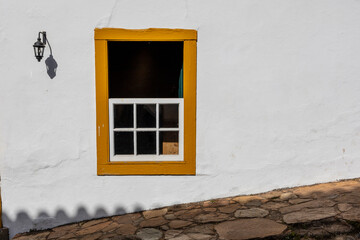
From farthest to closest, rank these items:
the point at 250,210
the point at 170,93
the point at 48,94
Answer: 1. the point at 170,93
2. the point at 48,94
3. the point at 250,210

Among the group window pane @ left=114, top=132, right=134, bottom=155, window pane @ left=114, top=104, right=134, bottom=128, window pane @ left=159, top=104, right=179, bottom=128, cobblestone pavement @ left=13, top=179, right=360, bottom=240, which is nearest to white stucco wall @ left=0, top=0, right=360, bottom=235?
cobblestone pavement @ left=13, top=179, right=360, bottom=240

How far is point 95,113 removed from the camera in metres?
3.97

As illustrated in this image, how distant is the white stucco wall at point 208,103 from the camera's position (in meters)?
3.89

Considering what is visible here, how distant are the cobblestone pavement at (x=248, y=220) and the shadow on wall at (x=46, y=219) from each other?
0.07m

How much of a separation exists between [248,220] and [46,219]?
7.88 ft

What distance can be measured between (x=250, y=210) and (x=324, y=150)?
1.26 meters

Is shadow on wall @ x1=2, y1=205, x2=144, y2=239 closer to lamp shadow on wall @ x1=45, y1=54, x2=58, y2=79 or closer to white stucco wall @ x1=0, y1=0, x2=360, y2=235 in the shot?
white stucco wall @ x1=0, y1=0, x2=360, y2=235

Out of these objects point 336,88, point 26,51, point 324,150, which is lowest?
point 324,150

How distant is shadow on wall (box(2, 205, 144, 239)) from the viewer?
13.4 ft

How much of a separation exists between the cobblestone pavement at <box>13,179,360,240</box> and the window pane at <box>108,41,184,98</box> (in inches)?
89.1

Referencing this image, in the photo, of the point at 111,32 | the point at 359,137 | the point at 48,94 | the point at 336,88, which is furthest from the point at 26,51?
the point at 359,137

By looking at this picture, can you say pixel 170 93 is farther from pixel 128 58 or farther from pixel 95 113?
pixel 95 113

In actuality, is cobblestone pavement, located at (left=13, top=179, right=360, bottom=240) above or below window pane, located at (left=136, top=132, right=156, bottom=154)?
below

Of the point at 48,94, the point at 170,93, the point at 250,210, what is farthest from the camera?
the point at 170,93
